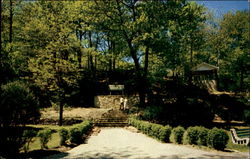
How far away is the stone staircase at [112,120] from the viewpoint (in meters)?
22.6

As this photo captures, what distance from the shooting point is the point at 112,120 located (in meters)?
23.5

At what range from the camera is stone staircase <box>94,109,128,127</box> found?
22.6 metres

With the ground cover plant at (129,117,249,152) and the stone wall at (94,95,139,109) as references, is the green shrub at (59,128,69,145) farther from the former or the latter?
the stone wall at (94,95,139,109)

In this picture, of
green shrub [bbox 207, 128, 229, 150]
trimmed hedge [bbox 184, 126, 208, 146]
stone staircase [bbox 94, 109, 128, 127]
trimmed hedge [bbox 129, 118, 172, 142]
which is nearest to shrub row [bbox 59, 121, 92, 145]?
trimmed hedge [bbox 129, 118, 172, 142]

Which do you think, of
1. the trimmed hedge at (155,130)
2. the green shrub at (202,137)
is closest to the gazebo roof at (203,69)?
the trimmed hedge at (155,130)

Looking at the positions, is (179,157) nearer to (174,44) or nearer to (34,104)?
(34,104)

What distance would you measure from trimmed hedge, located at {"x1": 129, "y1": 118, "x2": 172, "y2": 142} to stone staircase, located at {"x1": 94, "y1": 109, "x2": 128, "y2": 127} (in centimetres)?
275

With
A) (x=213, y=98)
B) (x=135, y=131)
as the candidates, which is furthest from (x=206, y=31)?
(x=135, y=131)

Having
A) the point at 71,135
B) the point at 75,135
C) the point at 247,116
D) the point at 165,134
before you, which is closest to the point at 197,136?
the point at 165,134

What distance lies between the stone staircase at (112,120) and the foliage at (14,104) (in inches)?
446

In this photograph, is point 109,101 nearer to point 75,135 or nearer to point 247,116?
point 75,135

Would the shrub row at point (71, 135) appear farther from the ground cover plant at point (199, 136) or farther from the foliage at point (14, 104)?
the ground cover plant at point (199, 136)

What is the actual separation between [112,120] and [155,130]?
27.4ft

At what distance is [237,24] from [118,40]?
31.5 meters
